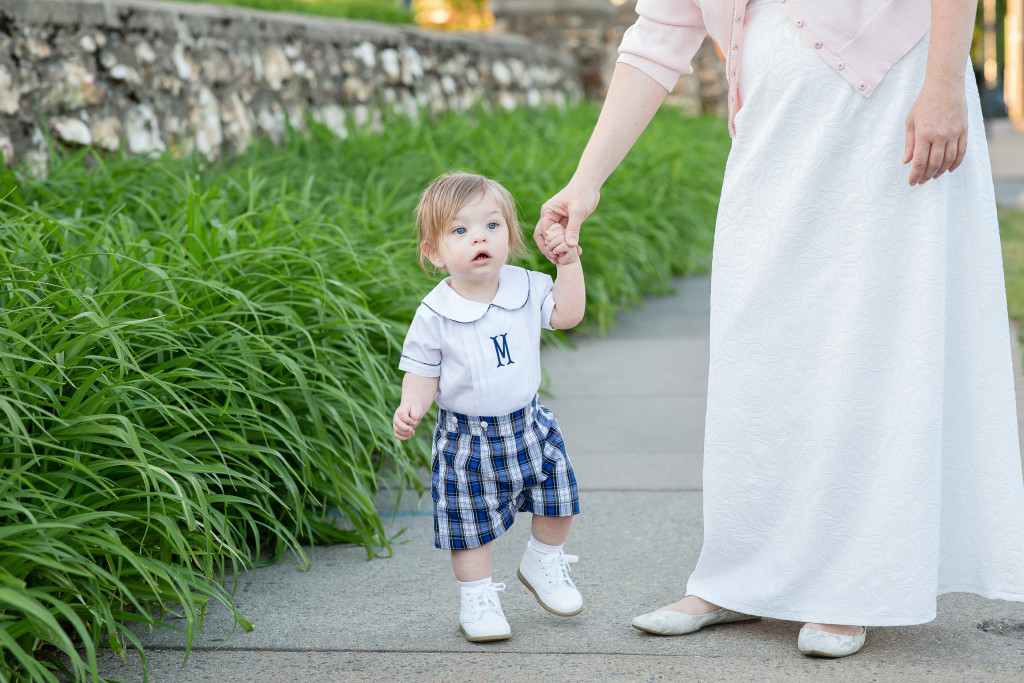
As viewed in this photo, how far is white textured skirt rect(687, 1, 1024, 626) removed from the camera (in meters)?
2.05

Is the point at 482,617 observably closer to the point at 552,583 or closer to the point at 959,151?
the point at 552,583

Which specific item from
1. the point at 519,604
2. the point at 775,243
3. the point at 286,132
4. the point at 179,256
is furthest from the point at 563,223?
the point at 286,132

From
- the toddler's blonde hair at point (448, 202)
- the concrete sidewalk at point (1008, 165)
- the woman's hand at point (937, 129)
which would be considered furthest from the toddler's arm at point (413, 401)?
the concrete sidewalk at point (1008, 165)

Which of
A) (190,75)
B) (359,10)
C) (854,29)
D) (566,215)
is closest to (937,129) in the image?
(854,29)

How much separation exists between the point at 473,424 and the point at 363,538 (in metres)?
0.78

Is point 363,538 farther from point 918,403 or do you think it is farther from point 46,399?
point 918,403

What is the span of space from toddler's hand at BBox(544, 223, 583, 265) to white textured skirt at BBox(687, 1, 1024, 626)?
324mm

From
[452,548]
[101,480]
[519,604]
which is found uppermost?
[101,480]

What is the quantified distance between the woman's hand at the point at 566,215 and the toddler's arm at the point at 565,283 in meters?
0.01

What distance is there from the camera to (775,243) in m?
2.10

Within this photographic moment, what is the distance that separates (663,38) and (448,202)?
1.96 ft

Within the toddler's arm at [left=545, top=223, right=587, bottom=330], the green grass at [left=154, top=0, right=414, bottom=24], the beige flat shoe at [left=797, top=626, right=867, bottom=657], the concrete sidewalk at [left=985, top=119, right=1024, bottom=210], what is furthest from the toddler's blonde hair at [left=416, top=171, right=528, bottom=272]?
the green grass at [left=154, top=0, right=414, bottom=24]

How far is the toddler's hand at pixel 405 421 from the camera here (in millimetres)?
2020

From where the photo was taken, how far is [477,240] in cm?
207
